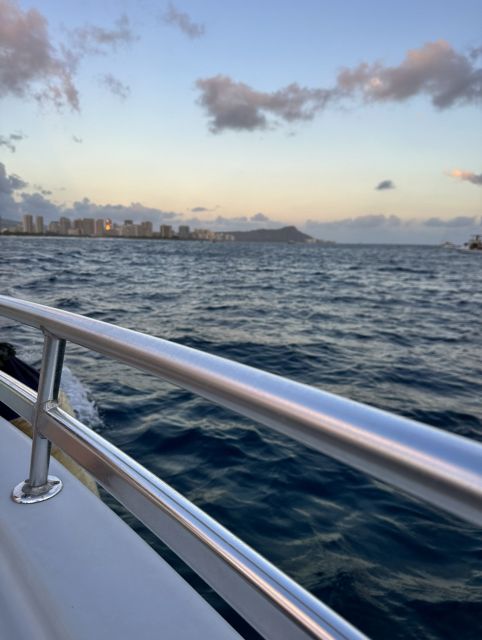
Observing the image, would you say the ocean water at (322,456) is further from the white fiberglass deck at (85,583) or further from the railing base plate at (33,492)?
the railing base plate at (33,492)

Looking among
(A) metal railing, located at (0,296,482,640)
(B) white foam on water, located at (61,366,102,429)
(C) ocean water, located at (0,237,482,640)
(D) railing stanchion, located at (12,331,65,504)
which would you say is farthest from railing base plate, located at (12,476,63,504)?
(B) white foam on water, located at (61,366,102,429)

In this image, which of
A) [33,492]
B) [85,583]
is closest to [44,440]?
[33,492]

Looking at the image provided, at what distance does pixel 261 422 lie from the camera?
0.66m

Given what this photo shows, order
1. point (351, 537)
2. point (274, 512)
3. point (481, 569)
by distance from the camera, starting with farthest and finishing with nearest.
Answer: point (274, 512) → point (351, 537) → point (481, 569)

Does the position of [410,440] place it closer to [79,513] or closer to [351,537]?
[79,513]

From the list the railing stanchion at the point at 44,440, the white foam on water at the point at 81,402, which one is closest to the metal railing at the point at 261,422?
the railing stanchion at the point at 44,440

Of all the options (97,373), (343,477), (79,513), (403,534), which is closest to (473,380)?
(343,477)

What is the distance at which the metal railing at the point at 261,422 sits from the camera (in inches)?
19.0

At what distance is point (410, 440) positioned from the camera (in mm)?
503

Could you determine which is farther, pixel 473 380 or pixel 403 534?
pixel 473 380

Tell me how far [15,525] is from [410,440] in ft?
4.25

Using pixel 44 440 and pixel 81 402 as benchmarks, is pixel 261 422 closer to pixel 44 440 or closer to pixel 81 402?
pixel 44 440

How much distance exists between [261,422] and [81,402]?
5.82 m

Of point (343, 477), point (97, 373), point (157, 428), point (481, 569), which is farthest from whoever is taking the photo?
→ point (97, 373)
